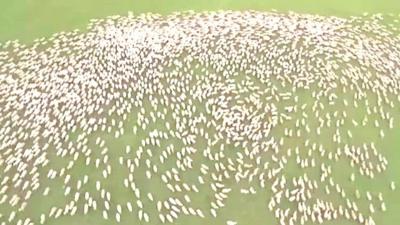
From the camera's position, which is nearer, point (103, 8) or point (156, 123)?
point (156, 123)

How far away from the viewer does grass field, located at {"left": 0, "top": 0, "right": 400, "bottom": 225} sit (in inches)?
94.2

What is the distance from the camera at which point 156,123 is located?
109 inches

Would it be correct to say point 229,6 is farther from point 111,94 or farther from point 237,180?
point 237,180

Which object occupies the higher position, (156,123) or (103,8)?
(103,8)

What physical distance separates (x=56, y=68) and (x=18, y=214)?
2.99 ft

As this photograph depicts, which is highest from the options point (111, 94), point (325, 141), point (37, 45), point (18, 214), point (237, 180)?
point (37, 45)

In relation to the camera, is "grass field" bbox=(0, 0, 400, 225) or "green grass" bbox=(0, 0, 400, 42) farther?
"green grass" bbox=(0, 0, 400, 42)

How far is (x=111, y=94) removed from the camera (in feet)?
9.50

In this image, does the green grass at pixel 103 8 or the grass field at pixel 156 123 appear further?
the green grass at pixel 103 8

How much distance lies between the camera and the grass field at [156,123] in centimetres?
239

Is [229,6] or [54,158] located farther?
[229,6]

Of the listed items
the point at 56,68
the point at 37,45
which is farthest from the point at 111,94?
the point at 37,45

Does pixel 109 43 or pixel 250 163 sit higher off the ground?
pixel 109 43

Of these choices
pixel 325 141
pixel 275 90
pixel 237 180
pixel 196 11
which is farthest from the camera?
pixel 196 11
